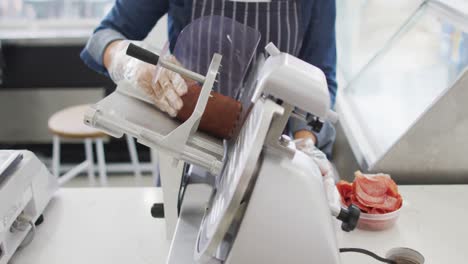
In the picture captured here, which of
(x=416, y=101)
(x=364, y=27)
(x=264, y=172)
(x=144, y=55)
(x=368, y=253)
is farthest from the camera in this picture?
(x=364, y=27)

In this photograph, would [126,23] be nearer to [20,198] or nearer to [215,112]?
[20,198]

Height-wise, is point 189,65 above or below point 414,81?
above

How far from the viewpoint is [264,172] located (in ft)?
2.39

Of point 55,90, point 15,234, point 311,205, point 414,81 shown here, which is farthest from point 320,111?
point 55,90

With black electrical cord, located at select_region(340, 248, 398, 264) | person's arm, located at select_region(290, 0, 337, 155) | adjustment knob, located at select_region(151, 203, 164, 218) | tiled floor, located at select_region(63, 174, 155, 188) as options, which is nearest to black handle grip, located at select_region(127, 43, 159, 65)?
adjustment knob, located at select_region(151, 203, 164, 218)

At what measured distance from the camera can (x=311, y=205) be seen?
29.5 inches

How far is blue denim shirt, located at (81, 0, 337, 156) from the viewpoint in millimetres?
1474

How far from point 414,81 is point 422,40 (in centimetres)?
16

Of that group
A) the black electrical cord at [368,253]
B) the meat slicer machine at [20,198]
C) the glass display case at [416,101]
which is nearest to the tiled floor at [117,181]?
the glass display case at [416,101]

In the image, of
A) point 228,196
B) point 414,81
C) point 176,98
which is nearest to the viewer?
point 228,196

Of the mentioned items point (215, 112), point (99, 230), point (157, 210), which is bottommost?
point (99, 230)

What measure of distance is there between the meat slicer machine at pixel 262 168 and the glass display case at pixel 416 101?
671 millimetres

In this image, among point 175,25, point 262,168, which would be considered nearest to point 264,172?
point 262,168

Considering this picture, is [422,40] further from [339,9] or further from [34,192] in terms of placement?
[34,192]
